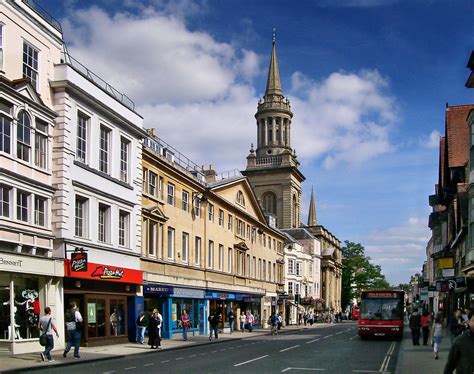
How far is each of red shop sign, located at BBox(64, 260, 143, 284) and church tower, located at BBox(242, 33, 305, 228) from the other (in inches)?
2780

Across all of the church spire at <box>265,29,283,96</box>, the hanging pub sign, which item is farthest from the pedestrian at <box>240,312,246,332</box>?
the church spire at <box>265,29,283,96</box>

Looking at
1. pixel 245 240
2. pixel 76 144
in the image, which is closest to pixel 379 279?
pixel 245 240

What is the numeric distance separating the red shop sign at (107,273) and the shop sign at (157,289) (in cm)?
115

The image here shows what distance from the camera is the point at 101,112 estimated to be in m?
30.5

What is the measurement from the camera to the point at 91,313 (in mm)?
28703

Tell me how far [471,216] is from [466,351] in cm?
2401

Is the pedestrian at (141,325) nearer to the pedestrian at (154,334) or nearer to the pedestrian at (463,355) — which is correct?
the pedestrian at (154,334)

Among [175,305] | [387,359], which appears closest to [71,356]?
[387,359]

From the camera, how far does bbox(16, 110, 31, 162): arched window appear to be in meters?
24.4

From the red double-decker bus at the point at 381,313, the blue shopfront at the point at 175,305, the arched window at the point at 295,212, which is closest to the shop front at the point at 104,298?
the blue shopfront at the point at 175,305

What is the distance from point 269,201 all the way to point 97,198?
3094 inches

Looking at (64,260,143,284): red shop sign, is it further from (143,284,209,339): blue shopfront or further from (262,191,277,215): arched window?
(262,191,277,215): arched window

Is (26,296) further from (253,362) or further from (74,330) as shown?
(253,362)

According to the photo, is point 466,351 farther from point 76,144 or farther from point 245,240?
point 245,240
